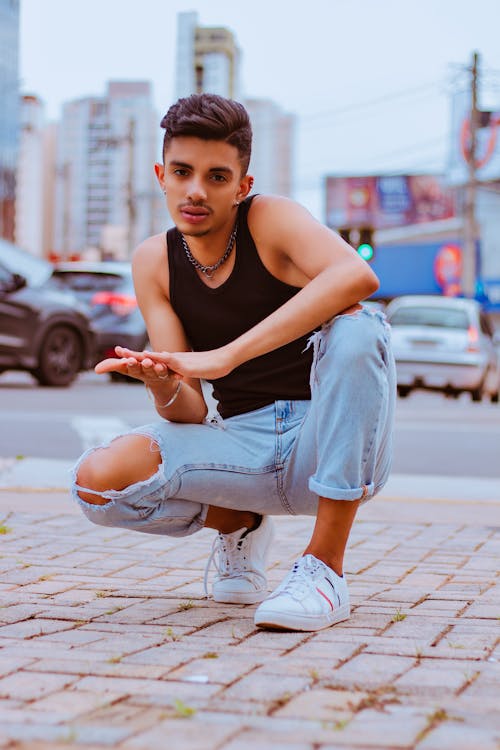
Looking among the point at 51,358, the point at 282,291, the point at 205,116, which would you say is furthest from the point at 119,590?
the point at 51,358

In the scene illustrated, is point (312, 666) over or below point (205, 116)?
below

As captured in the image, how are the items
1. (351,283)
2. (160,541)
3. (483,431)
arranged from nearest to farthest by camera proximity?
(351,283)
(160,541)
(483,431)

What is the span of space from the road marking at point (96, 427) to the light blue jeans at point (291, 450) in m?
5.41

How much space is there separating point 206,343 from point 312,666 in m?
1.17

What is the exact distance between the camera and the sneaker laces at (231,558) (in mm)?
3814

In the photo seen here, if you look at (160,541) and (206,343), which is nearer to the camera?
(206,343)

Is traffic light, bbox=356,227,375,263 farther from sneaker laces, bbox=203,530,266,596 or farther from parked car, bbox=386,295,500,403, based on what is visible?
sneaker laces, bbox=203,530,266,596

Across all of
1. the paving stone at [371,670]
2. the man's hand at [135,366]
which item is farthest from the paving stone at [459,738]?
the man's hand at [135,366]

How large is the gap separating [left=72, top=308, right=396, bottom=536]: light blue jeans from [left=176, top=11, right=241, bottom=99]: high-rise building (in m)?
69.9

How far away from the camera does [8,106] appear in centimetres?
7181

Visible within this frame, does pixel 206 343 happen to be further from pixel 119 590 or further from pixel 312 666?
pixel 312 666

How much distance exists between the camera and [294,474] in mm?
3604

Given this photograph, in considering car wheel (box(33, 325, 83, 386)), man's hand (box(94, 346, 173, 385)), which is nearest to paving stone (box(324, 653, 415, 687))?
man's hand (box(94, 346, 173, 385))

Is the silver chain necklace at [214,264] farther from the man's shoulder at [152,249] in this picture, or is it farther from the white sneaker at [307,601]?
the white sneaker at [307,601]
